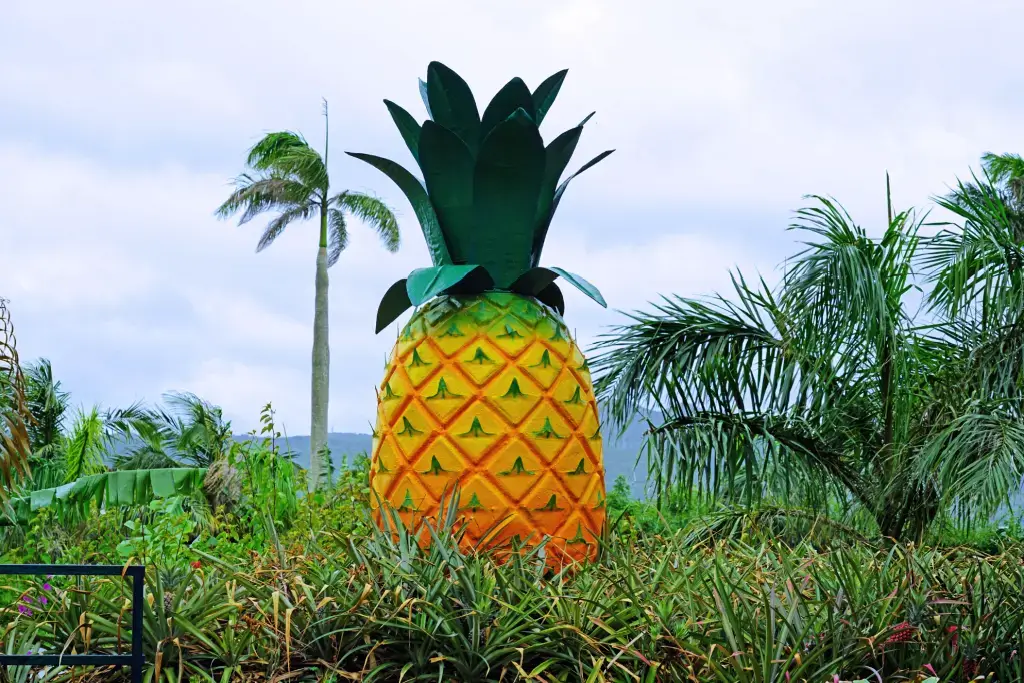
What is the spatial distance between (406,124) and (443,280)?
0.98 m

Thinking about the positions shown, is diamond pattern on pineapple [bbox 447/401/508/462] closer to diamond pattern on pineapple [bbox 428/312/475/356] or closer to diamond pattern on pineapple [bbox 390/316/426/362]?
diamond pattern on pineapple [bbox 428/312/475/356]

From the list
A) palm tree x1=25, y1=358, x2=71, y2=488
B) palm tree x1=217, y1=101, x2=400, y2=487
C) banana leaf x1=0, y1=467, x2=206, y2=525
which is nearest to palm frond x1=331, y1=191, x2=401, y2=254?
palm tree x1=217, y1=101, x2=400, y2=487

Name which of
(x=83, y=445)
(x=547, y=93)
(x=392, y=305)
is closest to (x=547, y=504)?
(x=392, y=305)

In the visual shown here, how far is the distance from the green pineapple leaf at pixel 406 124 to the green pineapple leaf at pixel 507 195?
53cm

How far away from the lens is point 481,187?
4.01 metres

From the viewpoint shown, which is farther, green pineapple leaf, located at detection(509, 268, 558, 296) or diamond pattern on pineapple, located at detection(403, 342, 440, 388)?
green pineapple leaf, located at detection(509, 268, 558, 296)

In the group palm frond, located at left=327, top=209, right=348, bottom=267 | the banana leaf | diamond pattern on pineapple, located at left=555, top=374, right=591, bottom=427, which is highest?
palm frond, located at left=327, top=209, right=348, bottom=267

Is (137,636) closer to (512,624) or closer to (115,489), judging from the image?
(512,624)

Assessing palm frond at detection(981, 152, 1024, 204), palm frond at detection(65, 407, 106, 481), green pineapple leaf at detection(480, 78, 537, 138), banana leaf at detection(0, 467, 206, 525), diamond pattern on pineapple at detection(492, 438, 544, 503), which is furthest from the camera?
palm frond at detection(981, 152, 1024, 204)

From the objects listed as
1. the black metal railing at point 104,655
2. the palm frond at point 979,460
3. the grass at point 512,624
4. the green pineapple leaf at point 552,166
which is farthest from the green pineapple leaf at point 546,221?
the palm frond at point 979,460

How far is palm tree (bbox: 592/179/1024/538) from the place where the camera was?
5.99 m

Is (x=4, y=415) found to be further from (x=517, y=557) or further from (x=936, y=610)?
(x=936, y=610)

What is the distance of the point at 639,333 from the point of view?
21.8ft

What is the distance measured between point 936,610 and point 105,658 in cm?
294
